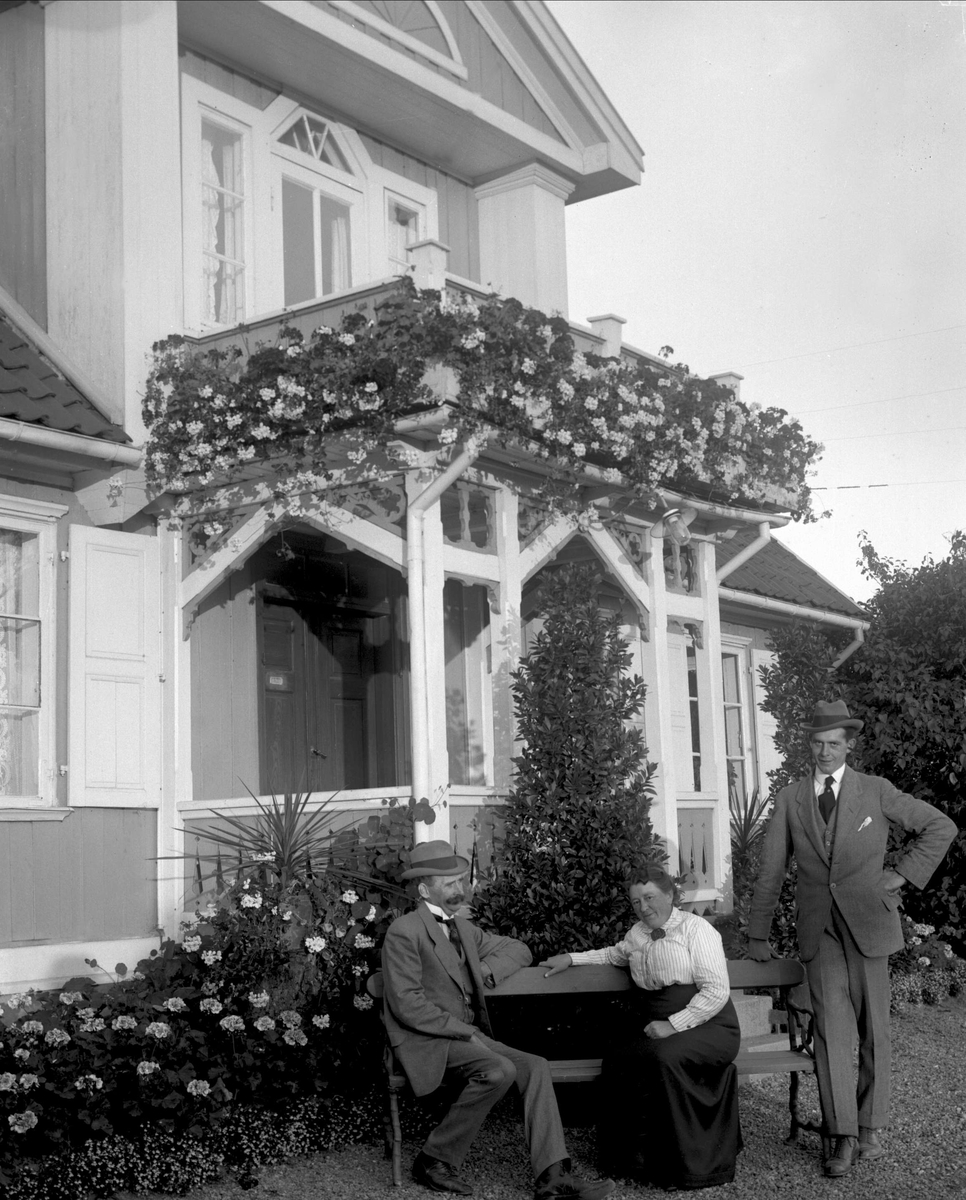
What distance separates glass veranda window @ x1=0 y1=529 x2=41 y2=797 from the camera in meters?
8.77

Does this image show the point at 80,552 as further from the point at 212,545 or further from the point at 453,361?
the point at 453,361

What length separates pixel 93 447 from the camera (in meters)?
8.91

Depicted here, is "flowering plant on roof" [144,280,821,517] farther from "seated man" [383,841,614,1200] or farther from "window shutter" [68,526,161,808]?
"seated man" [383,841,614,1200]

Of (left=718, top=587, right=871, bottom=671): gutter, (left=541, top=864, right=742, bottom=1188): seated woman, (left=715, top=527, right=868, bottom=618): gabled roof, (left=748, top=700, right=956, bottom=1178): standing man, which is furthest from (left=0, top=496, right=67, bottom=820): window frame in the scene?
(left=715, top=527, right=868, bottom=618): gabled roof

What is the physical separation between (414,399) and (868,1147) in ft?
14.7

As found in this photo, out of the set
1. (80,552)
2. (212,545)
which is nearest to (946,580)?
(212,545)

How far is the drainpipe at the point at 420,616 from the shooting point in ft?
28.2

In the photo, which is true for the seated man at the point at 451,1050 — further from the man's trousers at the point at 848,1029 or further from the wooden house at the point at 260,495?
the wooden house at the point at 260,495

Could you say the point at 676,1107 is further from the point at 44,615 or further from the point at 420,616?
the point at 44,615

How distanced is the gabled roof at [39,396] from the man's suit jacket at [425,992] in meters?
3.95

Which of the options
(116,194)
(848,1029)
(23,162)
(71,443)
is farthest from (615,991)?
(23,162)

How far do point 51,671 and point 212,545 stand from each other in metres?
1.29

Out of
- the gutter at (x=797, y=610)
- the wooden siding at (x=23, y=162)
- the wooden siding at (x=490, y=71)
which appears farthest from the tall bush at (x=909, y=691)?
the wooden siding at (x=23, y=162)

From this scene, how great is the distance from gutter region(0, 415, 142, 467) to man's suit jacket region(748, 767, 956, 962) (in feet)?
14.9
